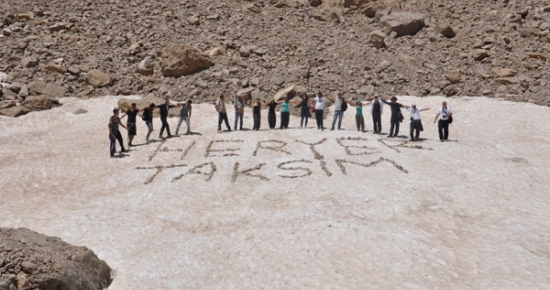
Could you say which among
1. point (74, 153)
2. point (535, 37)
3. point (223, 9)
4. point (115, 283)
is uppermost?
point (223, 9)

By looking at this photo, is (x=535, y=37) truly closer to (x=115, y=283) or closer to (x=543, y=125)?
(x=543, y=125)

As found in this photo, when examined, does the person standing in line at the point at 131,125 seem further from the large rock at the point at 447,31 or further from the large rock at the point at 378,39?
the large rock at the point at 447,31

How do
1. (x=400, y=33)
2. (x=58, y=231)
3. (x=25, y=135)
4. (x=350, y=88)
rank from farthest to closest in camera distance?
(x=400, y=33)
(x=350, y=88)
(x=25, y=135)
(x=58, y=231)

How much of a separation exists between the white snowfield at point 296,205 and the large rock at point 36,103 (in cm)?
340

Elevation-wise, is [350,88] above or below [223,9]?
below

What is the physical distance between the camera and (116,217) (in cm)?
1236

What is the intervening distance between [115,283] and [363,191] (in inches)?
302

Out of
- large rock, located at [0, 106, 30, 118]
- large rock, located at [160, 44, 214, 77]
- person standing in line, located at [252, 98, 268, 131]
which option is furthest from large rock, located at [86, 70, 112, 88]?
person standing in line, located at [252, 98, 268, 131]

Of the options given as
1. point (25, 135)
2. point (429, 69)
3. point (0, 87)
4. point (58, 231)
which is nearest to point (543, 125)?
point (429, 69)

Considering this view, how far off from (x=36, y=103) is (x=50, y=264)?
2041 cm

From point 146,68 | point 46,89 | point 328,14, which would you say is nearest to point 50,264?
point 46,89

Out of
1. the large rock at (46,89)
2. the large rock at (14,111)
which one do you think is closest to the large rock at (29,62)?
the large rock at (46,89)

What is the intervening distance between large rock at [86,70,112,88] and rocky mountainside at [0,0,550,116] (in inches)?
2.8

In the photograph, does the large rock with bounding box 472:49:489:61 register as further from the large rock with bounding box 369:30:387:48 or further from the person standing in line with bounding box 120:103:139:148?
the person standing in line with bounding box 120:103:139:148
